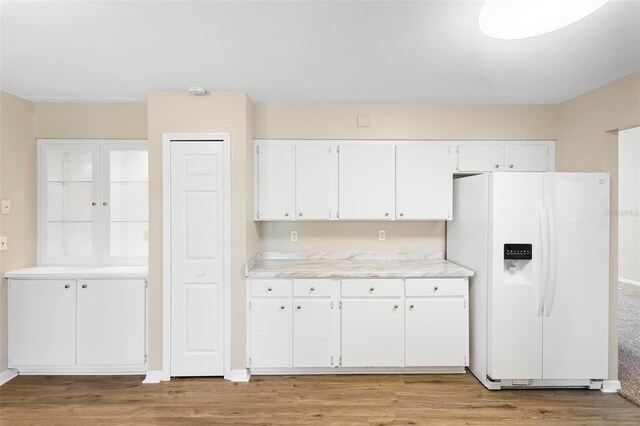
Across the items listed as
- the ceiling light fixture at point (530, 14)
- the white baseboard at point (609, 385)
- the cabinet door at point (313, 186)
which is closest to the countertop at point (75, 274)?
the cabinet door at point (313, 186)

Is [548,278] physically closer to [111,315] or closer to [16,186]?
[111,315]

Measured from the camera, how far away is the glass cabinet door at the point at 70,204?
3.50m

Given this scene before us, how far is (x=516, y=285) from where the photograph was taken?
287 cm

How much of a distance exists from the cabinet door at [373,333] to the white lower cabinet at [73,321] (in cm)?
181

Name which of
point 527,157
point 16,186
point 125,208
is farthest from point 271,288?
point 527,157

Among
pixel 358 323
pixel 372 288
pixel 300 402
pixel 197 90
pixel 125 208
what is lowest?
pixel 300 402

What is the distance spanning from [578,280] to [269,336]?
8.58 ft

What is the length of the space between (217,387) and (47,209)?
2.43 meters

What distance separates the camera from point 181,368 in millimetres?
3066

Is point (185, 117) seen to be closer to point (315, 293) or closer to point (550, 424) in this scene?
point (315, 293)

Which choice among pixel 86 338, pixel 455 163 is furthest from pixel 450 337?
pixel 86 338

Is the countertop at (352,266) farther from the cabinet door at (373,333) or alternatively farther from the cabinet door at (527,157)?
the cabinet door at (527,157)

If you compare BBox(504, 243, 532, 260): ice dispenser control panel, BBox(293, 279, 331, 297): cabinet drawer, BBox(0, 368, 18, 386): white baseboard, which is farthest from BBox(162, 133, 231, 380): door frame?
BBox(504, 243, 532, 260): ice dispenser control panel

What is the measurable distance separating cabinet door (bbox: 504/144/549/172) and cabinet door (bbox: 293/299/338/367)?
7.41ft
